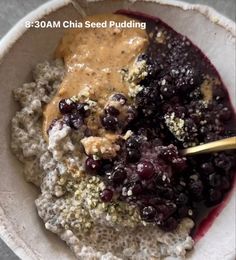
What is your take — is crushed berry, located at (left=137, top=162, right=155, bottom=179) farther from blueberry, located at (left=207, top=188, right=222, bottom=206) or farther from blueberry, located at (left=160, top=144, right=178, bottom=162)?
blueberry, located at (left=207, top=188, right=222, bottom=206)

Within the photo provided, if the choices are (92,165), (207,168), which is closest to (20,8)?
(92,165)

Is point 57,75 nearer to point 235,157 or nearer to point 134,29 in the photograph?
point 134,29

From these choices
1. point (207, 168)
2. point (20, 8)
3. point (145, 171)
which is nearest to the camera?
point (145, 171)

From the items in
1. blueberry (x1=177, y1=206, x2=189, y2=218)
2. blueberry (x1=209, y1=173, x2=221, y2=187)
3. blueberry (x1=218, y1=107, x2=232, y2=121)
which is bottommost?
blueberry (x1=177, y1=206, x2=189, y2=218)

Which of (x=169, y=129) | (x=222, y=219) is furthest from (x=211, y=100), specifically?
(x=222, y=219)

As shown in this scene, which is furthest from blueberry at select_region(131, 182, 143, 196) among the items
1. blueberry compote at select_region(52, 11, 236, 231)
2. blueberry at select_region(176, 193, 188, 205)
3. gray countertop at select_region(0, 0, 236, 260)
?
gray countertop at select_region(0, 0, 236, 260)

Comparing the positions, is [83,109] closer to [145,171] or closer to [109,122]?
[109,122]

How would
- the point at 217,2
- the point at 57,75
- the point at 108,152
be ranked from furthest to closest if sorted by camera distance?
the point at 217,2 < the point at 57,75 < the point at 108,152

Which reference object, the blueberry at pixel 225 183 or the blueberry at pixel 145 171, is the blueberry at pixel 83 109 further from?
the blueberry at pixel 225 183
